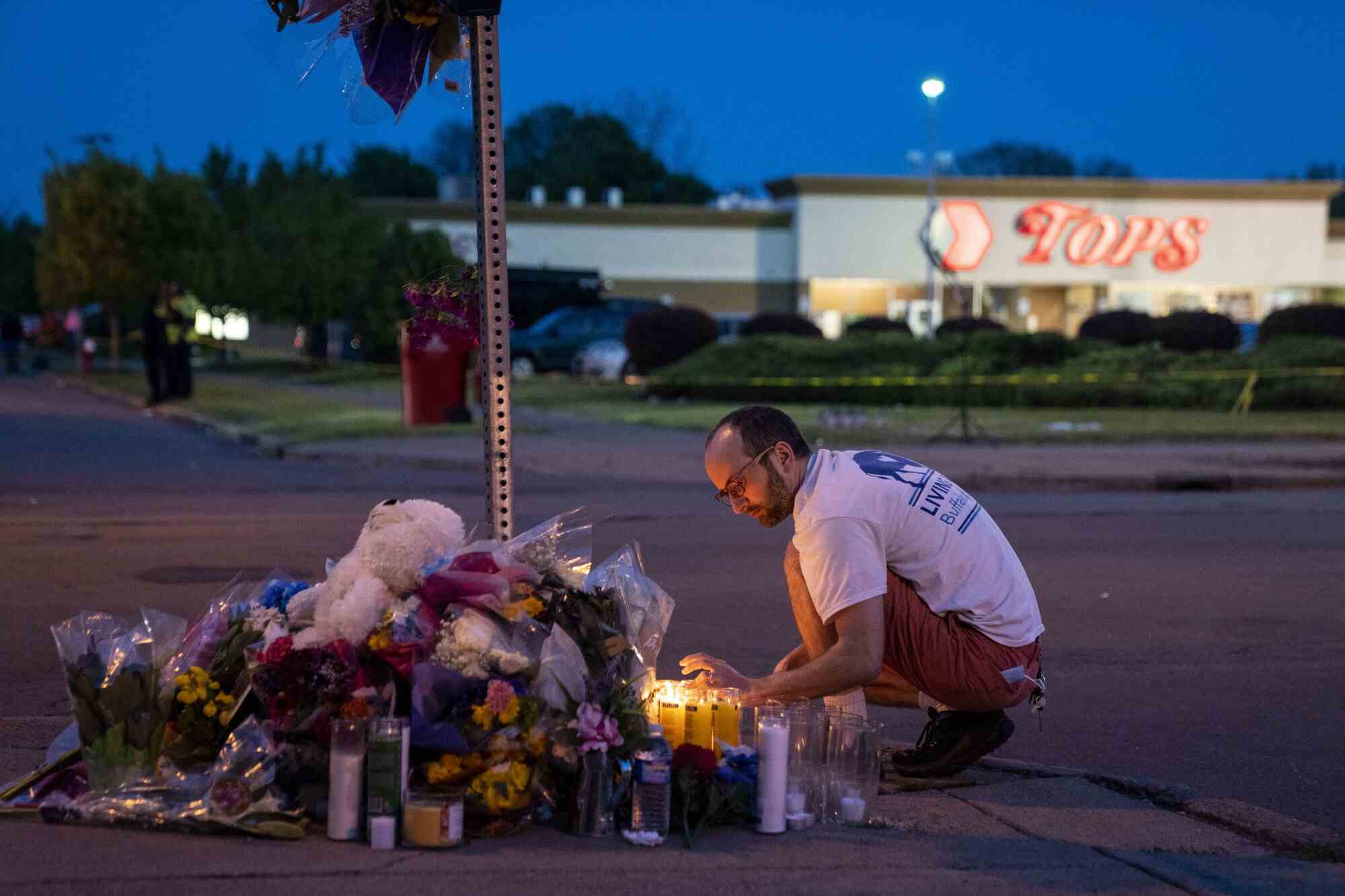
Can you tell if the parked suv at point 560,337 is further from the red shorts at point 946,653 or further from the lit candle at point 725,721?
the lit candle at point 725,721

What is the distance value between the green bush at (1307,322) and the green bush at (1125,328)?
218 cm

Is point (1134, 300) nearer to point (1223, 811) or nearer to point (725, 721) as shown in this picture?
point (1223, 811)

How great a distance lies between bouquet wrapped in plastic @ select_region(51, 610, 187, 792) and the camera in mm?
4430

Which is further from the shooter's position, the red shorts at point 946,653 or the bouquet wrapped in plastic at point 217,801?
the red shorts at point 946,653

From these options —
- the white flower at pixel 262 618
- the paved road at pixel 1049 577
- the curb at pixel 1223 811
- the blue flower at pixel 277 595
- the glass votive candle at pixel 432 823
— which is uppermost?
the blue flower at pixel 277 595

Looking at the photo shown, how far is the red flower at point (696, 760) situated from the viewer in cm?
454


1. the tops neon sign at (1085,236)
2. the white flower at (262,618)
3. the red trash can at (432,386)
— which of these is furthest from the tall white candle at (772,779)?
the tops neon sign at (1085,236)

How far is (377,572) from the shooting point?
4605 millimetres

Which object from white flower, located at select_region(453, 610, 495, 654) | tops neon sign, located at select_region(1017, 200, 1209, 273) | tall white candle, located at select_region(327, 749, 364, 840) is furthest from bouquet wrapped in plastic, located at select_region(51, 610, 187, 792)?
tops neon sign, located at select_region(1017, 200, 1209, 273)

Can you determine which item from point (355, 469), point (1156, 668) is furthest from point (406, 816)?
point (355, 469)

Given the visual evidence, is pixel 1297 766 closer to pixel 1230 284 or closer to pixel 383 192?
pixel 1230 284

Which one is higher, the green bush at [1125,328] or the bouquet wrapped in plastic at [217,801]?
the green bush at [1125,328]

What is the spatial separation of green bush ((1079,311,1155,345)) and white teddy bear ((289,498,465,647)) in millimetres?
27926

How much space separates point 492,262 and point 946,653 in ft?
6.58
